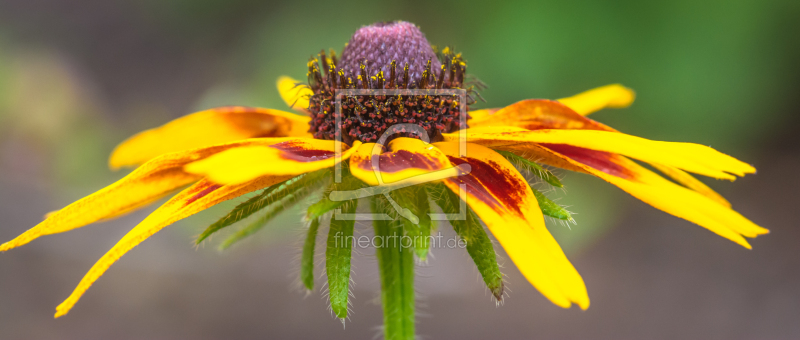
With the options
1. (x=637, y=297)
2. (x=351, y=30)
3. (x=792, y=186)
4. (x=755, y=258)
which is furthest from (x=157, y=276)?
(x=792, y=186)

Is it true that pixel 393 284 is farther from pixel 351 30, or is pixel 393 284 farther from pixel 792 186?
pixel 792 186

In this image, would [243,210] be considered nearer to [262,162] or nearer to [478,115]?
[262,162]

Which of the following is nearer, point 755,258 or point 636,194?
point 636,194

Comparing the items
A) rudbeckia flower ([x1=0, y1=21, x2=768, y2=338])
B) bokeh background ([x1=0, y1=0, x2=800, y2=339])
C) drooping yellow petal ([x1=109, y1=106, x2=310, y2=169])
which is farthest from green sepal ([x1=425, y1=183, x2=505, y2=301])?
bokeh background ([x1=0, y1=0, x2=800, y2=339])

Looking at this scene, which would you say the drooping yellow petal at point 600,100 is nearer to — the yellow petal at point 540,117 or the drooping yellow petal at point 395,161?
the yellow petal at point 540,117

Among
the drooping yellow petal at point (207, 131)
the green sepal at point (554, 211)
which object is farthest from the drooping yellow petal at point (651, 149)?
the drooping yellow petal at point (207, 131)

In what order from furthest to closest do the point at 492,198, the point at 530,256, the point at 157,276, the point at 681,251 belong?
the point at 681,251 < the point at 157,276 < the point at 492,198 < the point at 530,256

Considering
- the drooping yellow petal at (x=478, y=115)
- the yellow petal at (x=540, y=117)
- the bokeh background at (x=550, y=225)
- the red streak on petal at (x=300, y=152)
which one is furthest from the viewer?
the bokeh background at (x=550, y=225)
